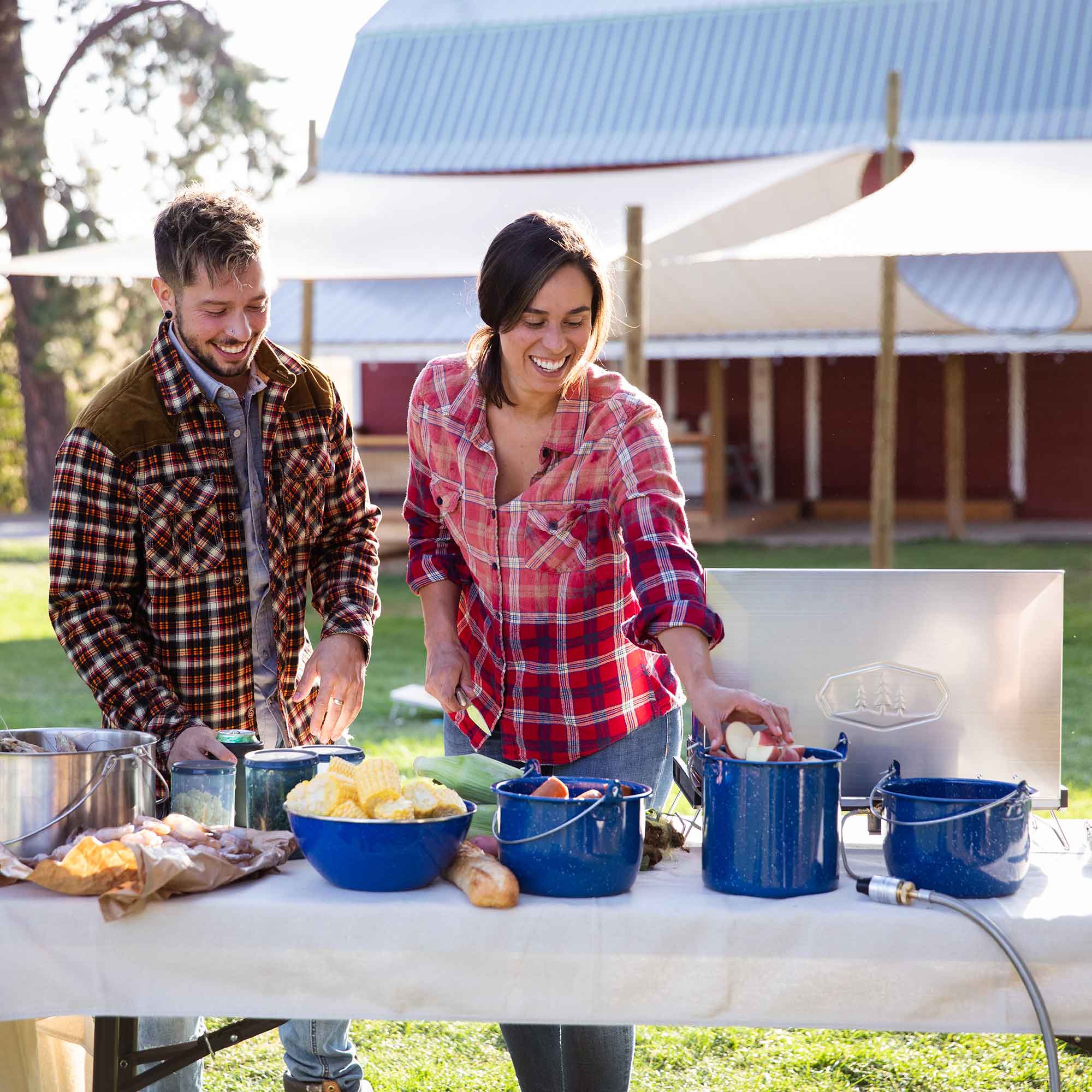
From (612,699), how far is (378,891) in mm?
631

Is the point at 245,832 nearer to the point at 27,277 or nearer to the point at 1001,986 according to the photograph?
the point at 1001,986

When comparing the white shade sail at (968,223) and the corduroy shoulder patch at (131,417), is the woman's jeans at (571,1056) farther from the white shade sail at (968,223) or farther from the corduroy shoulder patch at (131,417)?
the white shade sail at (968,223)

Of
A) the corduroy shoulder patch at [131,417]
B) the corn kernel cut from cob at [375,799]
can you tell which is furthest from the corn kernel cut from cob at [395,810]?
the corduroy shoulder patch at [131,417]

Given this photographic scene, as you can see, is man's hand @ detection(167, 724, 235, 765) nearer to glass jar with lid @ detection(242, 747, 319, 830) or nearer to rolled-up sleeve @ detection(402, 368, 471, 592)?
glass jar with lid @ detection(242, 747, 319, 830)

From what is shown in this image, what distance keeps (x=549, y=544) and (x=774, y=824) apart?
2.17 feet

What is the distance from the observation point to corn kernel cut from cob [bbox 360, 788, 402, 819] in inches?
69.4

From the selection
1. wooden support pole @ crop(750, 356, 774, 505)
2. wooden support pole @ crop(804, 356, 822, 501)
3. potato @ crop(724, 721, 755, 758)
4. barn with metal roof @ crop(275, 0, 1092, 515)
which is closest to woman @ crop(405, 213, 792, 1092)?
potato @ crop(724, 721, 755, 758)

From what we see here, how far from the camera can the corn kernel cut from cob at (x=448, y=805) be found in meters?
1.78

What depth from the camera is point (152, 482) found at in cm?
231

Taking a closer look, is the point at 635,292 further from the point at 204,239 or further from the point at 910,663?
the point at 910,663

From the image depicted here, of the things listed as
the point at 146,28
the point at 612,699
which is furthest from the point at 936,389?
the point at 612,699

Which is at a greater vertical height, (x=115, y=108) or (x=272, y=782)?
(x=115, y=108)

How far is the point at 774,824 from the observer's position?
1726 mm

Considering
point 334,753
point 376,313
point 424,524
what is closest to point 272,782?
point 334,753
